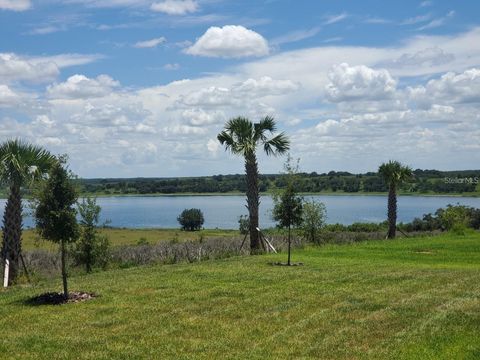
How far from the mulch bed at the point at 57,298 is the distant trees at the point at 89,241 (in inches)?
325

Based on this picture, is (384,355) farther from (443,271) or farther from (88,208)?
(88,208)

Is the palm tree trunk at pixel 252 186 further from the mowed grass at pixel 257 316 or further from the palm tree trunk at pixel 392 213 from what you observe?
the palm tree trunk at pixel 392 213

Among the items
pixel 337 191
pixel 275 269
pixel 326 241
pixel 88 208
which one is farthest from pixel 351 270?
pixel 337 191

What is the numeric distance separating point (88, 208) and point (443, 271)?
13.8 meters

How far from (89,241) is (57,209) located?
30.6 ft

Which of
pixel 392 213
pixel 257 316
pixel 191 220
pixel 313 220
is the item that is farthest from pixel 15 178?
pixel 191 220

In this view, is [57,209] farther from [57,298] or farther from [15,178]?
[15,178]

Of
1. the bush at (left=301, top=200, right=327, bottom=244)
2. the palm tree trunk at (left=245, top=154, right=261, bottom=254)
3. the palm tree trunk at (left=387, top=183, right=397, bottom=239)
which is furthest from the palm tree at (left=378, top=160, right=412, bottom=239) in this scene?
the palm tree trunk at (left=245, top=154, right=261, bottom=254)

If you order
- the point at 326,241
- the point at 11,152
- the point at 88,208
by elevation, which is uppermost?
the point at 11,152

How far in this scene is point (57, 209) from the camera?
1538cm

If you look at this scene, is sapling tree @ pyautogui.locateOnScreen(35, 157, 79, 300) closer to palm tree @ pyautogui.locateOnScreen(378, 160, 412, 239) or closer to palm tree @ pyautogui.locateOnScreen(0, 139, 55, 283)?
palm tree @ pyautogui.locateOnScreen(0, 139, 55, 283)

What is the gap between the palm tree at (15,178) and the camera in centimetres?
2220

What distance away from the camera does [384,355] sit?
9852mm

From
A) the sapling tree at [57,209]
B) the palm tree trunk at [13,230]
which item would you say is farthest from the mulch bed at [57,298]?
the palm tree trunk at [13,230]
